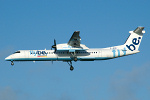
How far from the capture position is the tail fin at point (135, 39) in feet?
135

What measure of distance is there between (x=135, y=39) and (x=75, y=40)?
30.6 ft

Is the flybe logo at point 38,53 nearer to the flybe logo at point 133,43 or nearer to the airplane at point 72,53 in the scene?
the airplane at point 72,53

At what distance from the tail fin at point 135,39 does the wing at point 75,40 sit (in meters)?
7.50

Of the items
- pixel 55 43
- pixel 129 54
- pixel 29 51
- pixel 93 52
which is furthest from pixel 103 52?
pixel 29 51

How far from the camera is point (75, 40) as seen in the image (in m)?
37.7

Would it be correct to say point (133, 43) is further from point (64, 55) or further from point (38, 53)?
point (38, 53)

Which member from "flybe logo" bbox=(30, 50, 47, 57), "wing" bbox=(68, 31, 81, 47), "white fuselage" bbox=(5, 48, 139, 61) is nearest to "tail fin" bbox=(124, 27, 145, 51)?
"white fuselage" bbox=(5, 48, 139, 61)

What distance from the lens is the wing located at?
119 ft

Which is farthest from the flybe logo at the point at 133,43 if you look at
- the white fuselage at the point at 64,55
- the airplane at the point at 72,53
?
the white fuselage at the point at 64,55

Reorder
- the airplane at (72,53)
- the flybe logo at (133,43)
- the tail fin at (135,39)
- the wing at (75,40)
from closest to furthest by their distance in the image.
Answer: the wing at (75,40) < the airplane at (72,53) < the flybe logo at (133,43) < the tail fin at (135,39)

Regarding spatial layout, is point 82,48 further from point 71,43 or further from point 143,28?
point 143,28

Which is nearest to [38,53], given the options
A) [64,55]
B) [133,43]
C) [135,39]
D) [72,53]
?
[64,55]

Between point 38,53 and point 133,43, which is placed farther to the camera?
point 133,43

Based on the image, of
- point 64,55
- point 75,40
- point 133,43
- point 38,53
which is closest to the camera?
point 75,40
